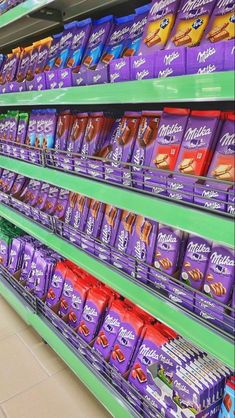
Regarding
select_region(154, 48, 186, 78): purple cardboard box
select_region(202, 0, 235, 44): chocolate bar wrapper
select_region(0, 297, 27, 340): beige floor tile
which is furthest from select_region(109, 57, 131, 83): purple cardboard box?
select_region(0, 297, 27, 340): beige floor tile

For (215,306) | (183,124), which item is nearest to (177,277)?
(215,306)

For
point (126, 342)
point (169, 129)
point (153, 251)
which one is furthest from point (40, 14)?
point (126, 342)

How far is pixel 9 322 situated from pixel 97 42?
1.71 metres

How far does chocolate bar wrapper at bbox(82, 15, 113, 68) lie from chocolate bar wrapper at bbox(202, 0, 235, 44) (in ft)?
1.77

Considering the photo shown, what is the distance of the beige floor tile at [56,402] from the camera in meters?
1.50

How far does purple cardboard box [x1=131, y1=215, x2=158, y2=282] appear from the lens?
127 centimetres

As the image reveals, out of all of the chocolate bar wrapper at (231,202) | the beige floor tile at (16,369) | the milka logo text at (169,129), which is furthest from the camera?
the beige floor tile at (16,369)

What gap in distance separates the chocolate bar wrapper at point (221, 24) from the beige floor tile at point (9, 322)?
6.13ft

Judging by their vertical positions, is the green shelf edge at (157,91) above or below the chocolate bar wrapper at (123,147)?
above

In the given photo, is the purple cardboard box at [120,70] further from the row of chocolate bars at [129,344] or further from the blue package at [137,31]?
the row of chocolate bars at [129,344]

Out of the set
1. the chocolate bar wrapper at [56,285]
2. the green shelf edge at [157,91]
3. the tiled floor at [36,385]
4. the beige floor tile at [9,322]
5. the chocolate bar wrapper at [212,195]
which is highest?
the green shelf edge at [157,91]

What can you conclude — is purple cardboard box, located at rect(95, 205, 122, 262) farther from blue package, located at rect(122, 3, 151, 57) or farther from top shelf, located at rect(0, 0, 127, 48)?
top shelf, located at rect(0, 0, 127, 48)

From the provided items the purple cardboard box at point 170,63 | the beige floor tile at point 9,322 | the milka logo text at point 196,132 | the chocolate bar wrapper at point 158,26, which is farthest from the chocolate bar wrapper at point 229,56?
the beige floor tile at point 9,322

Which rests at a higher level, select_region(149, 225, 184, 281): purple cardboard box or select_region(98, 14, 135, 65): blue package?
select_region(98, 14, 135, 65): blue package
